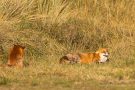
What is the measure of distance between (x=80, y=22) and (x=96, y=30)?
16.5 inches

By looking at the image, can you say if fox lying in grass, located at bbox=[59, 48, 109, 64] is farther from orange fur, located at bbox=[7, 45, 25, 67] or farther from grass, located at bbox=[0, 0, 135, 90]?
orange fur, located at bbox=[7, 45, 25, 67]

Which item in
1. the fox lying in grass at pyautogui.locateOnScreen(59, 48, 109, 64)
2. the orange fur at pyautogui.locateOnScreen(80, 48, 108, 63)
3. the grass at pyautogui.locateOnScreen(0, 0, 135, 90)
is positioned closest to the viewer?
the grass at pyautogui.locateOnScreen(0, 0, 135, 90)

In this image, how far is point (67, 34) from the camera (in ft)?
34.1

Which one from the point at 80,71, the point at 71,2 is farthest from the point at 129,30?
the point at 80,71

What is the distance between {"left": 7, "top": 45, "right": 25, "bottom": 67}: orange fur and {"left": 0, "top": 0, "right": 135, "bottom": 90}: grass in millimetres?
251

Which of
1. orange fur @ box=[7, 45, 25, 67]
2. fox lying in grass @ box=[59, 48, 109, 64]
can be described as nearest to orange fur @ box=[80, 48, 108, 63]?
fox lying in grass @ box=[59, 48, 109, 64]

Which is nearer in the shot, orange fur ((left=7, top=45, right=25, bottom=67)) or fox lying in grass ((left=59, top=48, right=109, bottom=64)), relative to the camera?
Answer: orange fur ((left=7, top=45, right=25, bottom=67))

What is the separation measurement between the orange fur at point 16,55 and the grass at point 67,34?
9.9 inches

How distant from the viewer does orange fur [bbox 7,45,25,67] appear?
877 cm

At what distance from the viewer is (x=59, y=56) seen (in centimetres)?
974

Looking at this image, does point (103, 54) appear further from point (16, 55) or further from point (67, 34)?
point (16, 55)

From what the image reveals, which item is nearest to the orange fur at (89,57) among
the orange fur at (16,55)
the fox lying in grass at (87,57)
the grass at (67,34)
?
the fox lying in grass at (87,57)

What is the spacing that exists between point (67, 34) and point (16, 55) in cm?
189

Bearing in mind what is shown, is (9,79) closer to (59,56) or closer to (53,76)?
(53,76)
